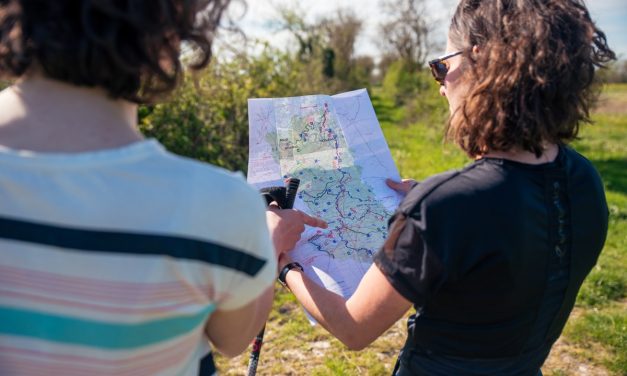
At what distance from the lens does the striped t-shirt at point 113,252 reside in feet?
2.57

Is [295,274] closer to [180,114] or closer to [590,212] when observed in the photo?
[590,212]

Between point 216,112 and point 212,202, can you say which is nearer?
point 212,202

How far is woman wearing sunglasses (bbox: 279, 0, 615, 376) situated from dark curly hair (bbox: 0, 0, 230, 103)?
62 centimetres

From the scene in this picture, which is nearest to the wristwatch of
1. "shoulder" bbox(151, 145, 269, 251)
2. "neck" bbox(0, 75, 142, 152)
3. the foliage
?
"shoulder" bbox(151, 145, 269, 251)

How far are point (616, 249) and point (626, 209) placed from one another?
162 centimetres

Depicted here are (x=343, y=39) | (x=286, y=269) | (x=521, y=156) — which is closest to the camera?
(x=521, y=156)

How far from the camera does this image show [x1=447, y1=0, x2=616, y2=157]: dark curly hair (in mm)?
1167

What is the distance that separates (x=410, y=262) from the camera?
116cm

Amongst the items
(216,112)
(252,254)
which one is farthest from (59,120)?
(216,112)

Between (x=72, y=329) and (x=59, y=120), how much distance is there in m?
0.33

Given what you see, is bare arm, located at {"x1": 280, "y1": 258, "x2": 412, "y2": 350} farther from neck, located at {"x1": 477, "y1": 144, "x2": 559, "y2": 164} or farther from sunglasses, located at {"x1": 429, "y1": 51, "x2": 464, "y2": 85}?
sunglasses, located at {"x1": 429, "y1": 51, "x2": 464, "y2": 85}

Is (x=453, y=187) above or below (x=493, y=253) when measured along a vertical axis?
above

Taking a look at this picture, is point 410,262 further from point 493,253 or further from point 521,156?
point 521,156

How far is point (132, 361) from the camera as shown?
885 mm
